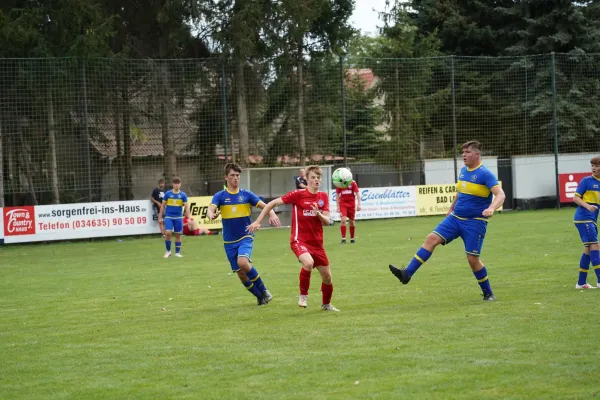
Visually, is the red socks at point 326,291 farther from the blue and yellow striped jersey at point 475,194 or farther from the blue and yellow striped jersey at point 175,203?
the blue and yellow striped jersey at point 175,203

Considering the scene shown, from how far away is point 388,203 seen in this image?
3406cm

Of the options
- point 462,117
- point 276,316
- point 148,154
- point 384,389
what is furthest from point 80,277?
point 462,117

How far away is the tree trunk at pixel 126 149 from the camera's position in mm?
32125

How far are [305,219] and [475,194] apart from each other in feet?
7.48

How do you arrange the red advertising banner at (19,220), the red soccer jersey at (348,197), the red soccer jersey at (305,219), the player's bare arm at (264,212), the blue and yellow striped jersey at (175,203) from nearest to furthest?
the red soccer jersey at (305,219), the player's bare arm at (264,212), the blue and yellow striped jersey at (175,203), the red soccer jersey at (348,197), the red advertising banner at (19,220)

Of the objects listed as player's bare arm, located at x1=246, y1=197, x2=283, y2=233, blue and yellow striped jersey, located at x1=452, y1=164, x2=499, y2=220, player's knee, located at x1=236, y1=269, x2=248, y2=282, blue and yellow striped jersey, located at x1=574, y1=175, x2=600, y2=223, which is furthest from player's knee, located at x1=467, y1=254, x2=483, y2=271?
player's knee, located at x1=236, y1=269, x2=248, y2=282

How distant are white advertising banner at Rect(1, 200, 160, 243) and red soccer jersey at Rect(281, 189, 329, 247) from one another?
Answer: 18.9 m

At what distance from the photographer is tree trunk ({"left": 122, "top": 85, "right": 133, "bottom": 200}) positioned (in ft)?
105

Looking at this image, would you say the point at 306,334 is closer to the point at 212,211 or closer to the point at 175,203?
the point at 212,211

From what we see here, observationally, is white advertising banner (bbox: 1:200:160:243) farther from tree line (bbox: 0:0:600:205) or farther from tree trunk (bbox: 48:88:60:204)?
tree line (bbox: 0:0:600:205)

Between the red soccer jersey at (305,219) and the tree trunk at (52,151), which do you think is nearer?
the red soccer jersey at (305,219)

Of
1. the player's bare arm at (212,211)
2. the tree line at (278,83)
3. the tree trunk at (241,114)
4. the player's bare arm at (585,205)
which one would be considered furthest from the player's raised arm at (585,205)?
the tree trunk at (241,114)

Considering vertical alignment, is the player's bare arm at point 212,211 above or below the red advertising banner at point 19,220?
above

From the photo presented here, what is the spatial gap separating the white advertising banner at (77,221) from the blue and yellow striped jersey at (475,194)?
1986 centimetres
